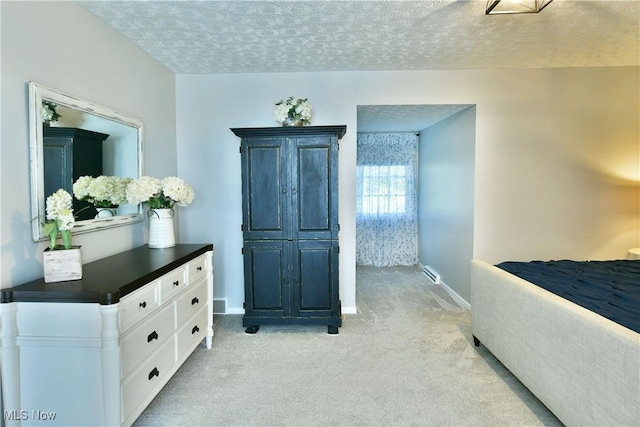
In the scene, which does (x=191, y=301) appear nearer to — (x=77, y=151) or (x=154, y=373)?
(x=154, y=373)

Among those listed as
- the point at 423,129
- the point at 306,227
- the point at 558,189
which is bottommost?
the point at 306,227

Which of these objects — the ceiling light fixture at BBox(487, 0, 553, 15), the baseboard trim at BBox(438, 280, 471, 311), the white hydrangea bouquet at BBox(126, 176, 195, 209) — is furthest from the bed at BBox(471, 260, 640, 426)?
the white hydrangea bouquet at BBox(126, 176, 195, 209)

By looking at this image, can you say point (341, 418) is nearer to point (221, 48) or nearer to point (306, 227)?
point (306, 227)

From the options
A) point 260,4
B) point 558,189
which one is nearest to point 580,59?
point 558,189

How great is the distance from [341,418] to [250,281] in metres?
1.52

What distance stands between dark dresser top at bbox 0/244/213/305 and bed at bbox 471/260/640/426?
227 centimetres

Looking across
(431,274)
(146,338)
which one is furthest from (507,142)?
(146,338)

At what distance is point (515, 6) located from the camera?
2.22m

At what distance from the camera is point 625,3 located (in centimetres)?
219

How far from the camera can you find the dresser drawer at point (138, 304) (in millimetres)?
1602

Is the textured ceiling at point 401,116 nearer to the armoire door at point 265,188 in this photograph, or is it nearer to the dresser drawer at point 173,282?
the armoire door at point 265,188

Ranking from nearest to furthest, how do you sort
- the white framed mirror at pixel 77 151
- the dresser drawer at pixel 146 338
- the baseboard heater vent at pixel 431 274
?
the dresser drawer at pixel 146 338 → the white framed mirror at pixel 77 151 → the baseboard heater vent at pixel 431 274

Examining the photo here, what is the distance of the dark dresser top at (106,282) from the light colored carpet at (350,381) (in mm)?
871

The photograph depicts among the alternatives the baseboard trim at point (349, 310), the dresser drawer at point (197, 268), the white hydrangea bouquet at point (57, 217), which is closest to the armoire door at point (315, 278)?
the baseboard trim at point (349, 310)
